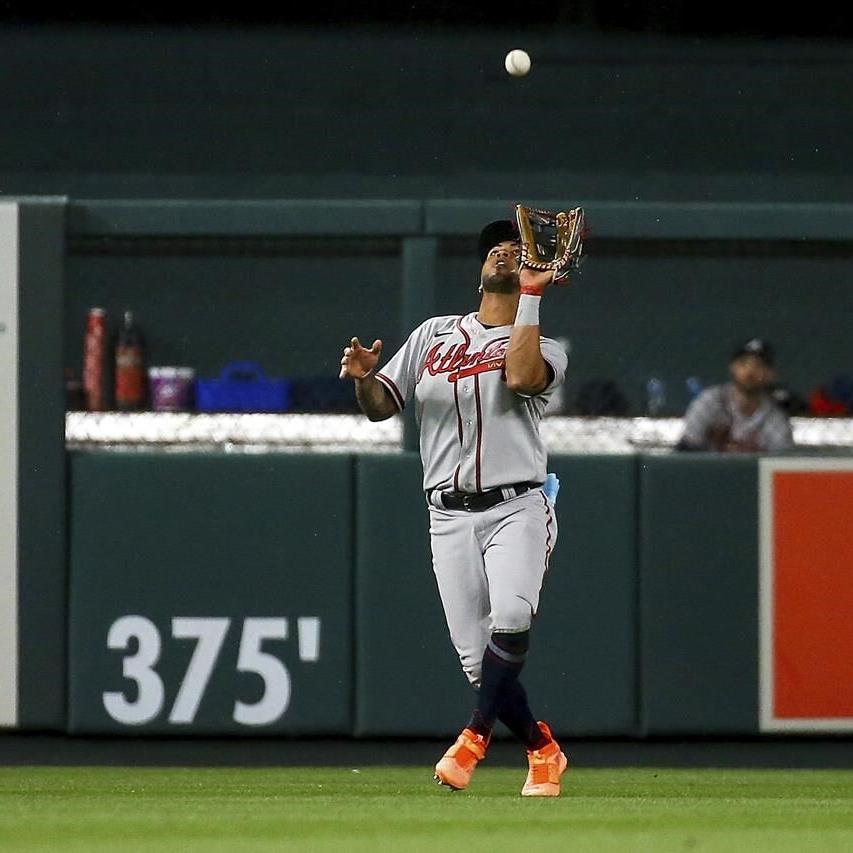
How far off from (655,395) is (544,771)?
14.1 feet

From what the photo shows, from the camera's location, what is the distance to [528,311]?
4.50 meters

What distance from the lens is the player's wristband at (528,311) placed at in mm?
4496

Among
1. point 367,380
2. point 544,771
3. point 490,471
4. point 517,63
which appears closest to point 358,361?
point 367,380

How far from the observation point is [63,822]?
379 cm

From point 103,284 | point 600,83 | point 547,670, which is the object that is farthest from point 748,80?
point 547,670

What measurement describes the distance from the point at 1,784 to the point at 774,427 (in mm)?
2655

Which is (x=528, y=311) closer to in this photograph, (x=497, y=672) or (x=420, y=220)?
(x=497, y=672)

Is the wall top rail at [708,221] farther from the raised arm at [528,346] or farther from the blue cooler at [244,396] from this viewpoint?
the raised arm at [528,346]

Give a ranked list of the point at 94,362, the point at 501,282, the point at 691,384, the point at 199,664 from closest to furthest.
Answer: the point at 501,282
the point at 199,664
the point at 94,362
the point at 691,384

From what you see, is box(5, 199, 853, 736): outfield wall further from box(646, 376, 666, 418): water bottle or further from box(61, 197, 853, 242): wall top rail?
box(646, 376, 666, 418): water bottle

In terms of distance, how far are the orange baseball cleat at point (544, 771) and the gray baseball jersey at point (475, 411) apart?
683 mm

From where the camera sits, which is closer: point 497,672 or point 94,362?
point 497,672

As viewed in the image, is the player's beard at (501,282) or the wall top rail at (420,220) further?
the wall top rail at (420,220)

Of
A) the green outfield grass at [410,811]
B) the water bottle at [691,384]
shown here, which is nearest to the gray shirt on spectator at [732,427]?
the green outfield grass at [410,811]
